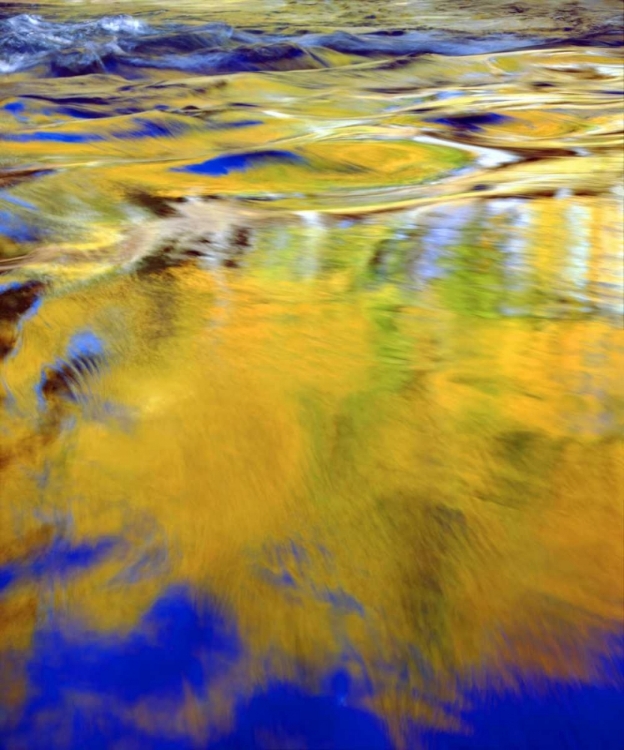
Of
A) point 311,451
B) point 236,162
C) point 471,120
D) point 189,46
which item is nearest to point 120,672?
point 311,451

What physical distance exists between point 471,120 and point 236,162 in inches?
29.1

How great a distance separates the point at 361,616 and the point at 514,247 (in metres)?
0.70

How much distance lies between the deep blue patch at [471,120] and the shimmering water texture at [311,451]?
1.10ft

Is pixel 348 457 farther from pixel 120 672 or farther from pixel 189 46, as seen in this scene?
pixel 189 46

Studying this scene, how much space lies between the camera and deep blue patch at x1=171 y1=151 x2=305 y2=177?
1489mm

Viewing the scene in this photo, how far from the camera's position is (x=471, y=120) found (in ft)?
6.39

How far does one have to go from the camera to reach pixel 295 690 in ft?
1.79

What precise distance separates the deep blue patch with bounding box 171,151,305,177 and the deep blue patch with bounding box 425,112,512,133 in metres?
0.54

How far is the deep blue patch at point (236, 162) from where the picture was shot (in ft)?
4.89

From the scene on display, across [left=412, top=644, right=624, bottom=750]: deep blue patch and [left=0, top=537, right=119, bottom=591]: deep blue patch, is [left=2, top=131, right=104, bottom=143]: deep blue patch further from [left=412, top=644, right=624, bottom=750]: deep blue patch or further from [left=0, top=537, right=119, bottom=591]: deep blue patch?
[left=412, top=644, right=624, bottom=750]: deep blue patch

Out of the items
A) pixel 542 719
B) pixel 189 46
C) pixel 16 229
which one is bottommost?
pixel 542 719

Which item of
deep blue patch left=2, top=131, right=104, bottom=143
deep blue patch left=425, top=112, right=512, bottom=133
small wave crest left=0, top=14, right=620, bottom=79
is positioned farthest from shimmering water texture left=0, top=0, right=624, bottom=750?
small wave crest left=0, top=14, right=620, bottom=79

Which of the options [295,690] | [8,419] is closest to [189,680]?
[295,690]

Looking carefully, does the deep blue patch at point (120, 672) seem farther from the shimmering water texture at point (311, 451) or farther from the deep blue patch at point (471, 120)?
the deep blue patch at point (471, 120)
